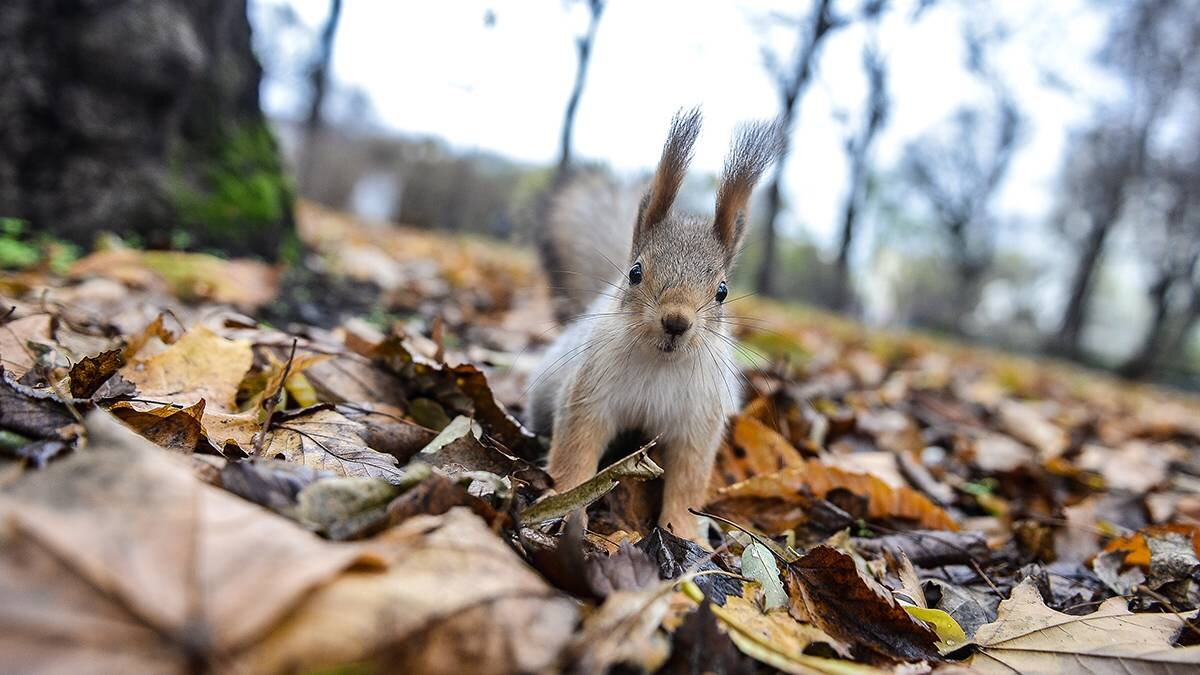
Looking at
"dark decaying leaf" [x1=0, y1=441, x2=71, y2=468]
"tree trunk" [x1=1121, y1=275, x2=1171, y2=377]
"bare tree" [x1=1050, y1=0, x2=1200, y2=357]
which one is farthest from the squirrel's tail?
"bare tree" [x1=1050, y1=0, x2=1200, y2=357]

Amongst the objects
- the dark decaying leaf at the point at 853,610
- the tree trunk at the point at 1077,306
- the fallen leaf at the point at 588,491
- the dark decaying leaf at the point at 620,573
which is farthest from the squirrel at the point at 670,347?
the tree trunk at the point at 1077,306

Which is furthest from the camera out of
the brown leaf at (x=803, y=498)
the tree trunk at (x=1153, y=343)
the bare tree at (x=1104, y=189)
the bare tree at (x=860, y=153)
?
the bare tree at (x=1104, y=189)

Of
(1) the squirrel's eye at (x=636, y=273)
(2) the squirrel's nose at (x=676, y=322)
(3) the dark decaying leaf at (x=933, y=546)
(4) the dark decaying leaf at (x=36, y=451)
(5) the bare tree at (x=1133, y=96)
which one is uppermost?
(5) the bare tree at (x=1133, y=96)

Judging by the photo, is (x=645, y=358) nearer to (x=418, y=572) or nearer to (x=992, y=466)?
(x=418, y=572)

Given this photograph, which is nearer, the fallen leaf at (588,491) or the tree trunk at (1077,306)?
the fallen leaf at (588,491)

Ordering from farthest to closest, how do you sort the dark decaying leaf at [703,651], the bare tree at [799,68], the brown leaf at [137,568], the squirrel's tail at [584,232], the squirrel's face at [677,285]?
the bare tree at [799,68] < the squirrel's tail at [584,232] < the squirrel's face at [677,285] < the dark decaying leaf at [703,651] < the brown leaf at [137,568]

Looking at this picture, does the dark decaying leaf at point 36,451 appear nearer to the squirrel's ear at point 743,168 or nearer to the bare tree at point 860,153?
the squirrel's ear at point 743,168

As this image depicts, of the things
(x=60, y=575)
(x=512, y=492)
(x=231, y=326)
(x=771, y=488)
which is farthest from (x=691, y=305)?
(x=231, y=326)
